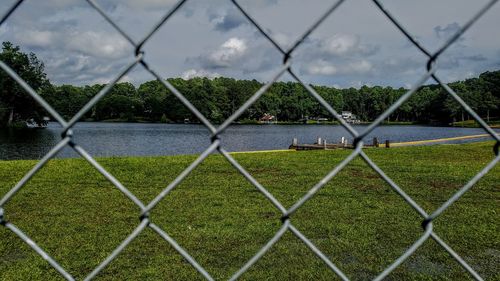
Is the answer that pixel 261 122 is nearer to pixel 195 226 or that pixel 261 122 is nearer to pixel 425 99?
pixel 425 99

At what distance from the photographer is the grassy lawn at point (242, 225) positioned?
4.57 meters

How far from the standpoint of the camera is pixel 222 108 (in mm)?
74875

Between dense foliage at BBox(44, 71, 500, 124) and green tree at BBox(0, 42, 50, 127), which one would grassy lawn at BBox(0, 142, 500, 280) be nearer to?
green tree at BBox(0, 42, 50, 127)

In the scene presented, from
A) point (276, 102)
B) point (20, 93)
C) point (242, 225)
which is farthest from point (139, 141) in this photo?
point (276, 102)

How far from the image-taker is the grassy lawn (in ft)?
15.0

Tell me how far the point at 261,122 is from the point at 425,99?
3468cm

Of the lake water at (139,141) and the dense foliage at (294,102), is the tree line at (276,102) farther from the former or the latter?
the lake water at (139,141)

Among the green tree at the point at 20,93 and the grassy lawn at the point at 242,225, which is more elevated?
the green tree at the point at 20,93

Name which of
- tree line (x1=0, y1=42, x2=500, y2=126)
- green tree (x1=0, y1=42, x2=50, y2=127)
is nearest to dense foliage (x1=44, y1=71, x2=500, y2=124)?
tree line (x1=0, y1=42, x2=500, y2=126)

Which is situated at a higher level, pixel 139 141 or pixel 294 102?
pixel 294 102

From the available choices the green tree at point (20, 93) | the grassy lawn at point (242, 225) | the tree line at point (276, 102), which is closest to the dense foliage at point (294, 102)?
the tree line at point (276, 102)

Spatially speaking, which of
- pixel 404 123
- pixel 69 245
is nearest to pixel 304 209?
pixel 69 245

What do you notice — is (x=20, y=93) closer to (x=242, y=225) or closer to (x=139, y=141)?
(x=139, y=141)

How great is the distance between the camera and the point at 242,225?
20.6ft
